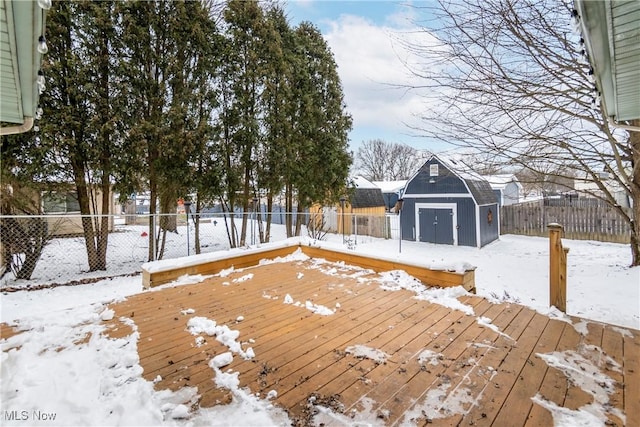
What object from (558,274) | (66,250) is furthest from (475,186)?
(66,250)

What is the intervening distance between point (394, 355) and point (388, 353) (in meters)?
0.05

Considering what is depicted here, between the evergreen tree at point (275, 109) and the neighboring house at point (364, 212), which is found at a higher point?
the evergreen tree at point (275, 109)

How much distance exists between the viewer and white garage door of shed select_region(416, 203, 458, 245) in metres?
10.6

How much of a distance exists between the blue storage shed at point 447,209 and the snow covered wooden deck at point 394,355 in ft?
25.3

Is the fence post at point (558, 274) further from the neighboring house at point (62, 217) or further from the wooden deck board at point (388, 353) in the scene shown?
the neighboring house at point (62, 217)

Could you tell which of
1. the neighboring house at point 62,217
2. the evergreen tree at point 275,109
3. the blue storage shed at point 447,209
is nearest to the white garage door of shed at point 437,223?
the blue storage shed at point 447,209

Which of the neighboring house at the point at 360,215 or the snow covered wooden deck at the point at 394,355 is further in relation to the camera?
the neighboring house at the point at 360,215

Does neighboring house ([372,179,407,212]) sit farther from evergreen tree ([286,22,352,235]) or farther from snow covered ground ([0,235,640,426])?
snow covered ground ([0,235,640,426])

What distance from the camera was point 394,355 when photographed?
7.11 feet

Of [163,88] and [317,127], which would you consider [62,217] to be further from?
[317,127]

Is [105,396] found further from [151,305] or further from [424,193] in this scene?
[424,193]

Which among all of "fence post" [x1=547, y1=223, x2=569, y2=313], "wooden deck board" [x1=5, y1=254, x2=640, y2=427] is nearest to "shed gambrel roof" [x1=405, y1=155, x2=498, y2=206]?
"fence post" [x1=547, y1=223, x2=569, y2=313]

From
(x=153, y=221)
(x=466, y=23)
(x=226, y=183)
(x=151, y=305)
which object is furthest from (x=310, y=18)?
(x=151, y=305)

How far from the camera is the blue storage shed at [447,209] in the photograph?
10.1 metres
